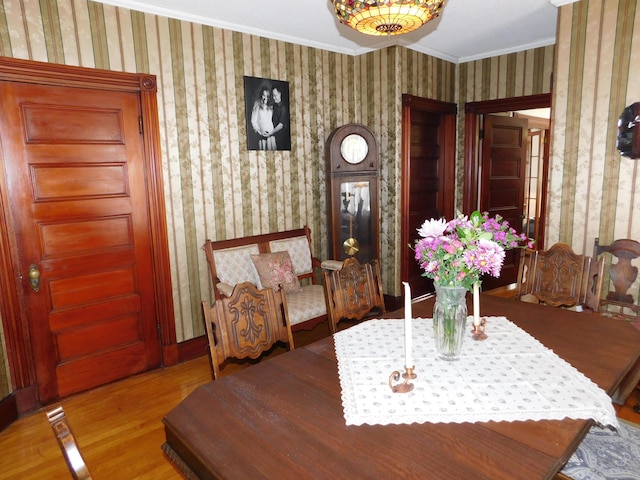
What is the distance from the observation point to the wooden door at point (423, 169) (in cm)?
420

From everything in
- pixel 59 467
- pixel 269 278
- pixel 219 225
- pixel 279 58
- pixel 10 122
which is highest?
pixel 279 58

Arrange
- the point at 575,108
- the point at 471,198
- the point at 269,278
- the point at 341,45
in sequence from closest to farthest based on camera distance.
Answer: the point at 575,108
the point at 269,278
the point at 341,45
the point at 471,198

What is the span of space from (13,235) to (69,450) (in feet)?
7.06

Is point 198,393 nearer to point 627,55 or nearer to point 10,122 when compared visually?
point 10,122

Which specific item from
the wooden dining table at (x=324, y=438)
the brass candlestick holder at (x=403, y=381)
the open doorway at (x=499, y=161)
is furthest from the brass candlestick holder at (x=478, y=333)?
the open doorway at (x=499, y=161)

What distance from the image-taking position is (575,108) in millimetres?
3021

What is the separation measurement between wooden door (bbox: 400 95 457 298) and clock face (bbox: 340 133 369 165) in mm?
433

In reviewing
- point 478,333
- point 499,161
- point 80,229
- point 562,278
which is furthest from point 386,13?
point 499,161

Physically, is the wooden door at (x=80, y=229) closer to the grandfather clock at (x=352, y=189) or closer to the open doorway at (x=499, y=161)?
the grandfather clock at (x=352, y=189)

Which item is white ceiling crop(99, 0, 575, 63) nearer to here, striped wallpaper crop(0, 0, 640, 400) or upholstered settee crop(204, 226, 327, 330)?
striped wallpaper crop(0, 0, 640, 400)

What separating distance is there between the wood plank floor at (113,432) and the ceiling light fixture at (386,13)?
7.13 ft

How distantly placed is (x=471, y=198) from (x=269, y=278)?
260cm

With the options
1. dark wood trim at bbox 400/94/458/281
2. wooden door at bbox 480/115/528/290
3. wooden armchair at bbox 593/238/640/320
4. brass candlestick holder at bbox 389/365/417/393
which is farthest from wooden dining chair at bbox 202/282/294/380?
wooden door at bbox 480/115/528/290

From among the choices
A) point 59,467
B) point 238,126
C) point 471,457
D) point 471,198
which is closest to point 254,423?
point 471,457
